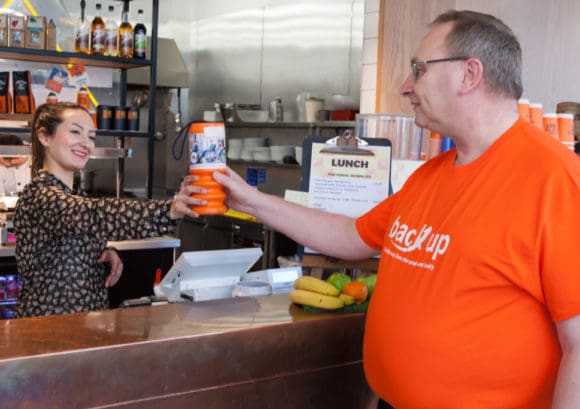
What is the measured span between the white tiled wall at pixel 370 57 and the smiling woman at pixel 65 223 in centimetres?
238

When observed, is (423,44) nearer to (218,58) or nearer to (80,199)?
(80,199)

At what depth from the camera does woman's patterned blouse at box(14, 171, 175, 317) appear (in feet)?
9.04

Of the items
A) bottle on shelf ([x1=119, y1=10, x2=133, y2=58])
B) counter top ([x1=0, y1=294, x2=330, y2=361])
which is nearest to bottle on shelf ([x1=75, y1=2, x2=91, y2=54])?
bottle on shelf ([x1=119, y1=10, x2=133, y2=58])

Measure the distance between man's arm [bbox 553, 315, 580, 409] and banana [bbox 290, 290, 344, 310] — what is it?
3.33 feet

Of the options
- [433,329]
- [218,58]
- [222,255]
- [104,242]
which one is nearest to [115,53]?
[218,58]

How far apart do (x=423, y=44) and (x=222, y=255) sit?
1129mm

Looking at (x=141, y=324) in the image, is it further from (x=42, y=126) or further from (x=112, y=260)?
(x=42, y=126)

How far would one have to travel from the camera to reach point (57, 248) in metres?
2.95

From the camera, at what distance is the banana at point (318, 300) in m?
2.48

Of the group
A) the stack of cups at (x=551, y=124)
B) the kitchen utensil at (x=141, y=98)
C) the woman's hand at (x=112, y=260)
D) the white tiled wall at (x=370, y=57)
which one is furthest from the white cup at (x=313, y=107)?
the stack of cups at (x=551, y=124)

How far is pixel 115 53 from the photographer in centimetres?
612

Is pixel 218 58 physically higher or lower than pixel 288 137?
higher

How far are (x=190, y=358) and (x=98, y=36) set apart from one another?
4.47 metres

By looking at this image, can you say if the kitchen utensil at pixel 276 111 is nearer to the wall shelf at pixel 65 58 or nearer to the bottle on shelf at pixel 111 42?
the wall shelf at pixel 65 58
